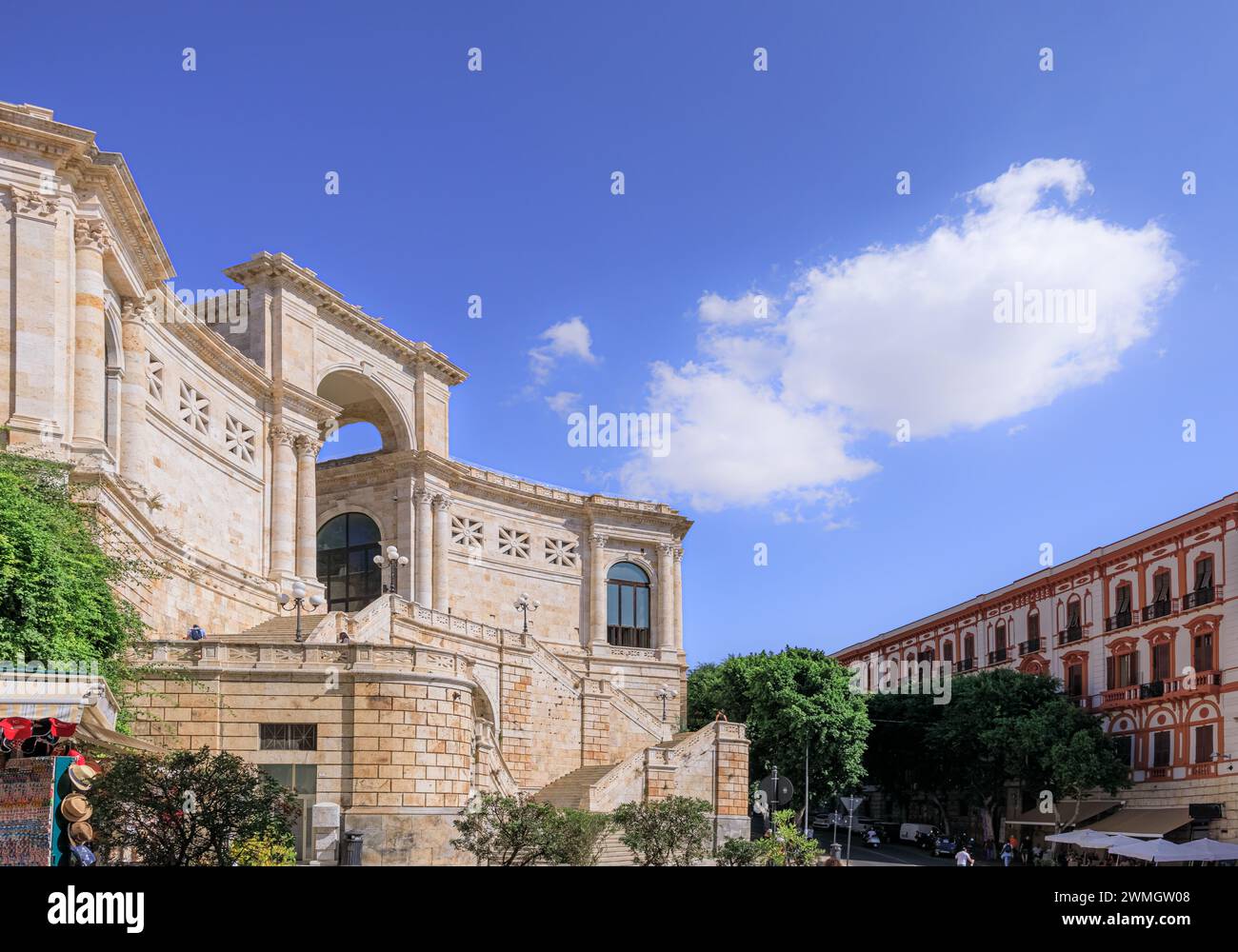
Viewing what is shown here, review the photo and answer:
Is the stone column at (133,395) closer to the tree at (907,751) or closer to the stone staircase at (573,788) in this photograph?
the stone staircase at (573,788)

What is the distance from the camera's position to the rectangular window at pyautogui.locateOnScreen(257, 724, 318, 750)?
25.0 metres

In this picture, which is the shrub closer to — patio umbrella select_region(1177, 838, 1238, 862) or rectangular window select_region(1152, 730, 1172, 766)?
patio umbrella select_region(1177, 838, 1238, 862)

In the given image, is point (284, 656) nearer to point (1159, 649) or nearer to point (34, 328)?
point (34, 328)

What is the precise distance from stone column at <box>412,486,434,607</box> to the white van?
24710mm

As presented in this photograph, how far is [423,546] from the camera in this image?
48.5 meters

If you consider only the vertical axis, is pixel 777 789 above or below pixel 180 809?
below

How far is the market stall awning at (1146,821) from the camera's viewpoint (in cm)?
4112

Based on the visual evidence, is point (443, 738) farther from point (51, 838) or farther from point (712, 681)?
point (712, 681)

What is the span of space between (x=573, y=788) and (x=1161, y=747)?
23202mm

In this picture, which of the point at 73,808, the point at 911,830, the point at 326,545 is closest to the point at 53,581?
the point at 73,808

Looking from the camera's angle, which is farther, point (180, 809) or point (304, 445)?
point (304, 445)

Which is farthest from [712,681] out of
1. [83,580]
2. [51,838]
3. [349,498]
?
[51,838]

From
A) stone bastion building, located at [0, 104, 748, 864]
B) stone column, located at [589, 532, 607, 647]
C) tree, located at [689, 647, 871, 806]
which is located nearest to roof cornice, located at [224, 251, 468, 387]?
stone bastion building, located at [0, 104, 748, 864]
